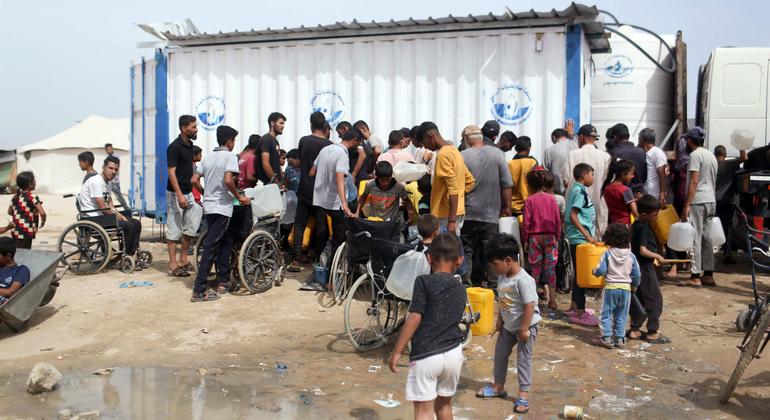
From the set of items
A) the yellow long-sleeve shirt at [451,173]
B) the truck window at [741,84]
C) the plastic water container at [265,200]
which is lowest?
the plastic water container at [265,200]

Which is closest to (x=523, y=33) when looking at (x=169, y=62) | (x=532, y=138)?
(x=532, y=138)

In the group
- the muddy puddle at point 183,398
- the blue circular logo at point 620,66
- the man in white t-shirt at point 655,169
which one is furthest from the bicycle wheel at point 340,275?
the blue circular logo at point 620,66

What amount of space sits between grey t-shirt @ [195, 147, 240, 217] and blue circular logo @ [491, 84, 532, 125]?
11.5 feet

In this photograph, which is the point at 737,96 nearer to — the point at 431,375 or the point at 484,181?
the point at 484,181

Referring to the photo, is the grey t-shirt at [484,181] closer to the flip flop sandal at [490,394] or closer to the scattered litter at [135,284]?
the flip flop sandal at [490,394]

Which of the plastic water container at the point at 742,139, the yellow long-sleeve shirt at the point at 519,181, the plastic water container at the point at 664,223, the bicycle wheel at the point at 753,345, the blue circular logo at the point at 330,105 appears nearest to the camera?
the bicycle wheel at the point at 753,345

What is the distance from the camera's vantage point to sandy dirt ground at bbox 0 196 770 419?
14.7ft

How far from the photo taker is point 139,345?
5.83 m

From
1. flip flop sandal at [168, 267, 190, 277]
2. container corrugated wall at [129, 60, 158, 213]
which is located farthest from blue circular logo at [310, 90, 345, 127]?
flip flop sandal at [168, 267, 190, 277]

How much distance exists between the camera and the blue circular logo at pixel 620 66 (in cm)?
1154

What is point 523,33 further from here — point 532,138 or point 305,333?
point 305,333

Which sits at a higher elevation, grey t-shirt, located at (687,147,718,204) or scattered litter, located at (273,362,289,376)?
grey t-shirt, located at (687,147,718,204)

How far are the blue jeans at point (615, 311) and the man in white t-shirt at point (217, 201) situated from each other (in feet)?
12.0

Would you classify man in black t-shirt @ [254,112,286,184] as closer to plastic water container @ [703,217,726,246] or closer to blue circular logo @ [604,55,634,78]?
plastic water container @ [703,217,726,246]
